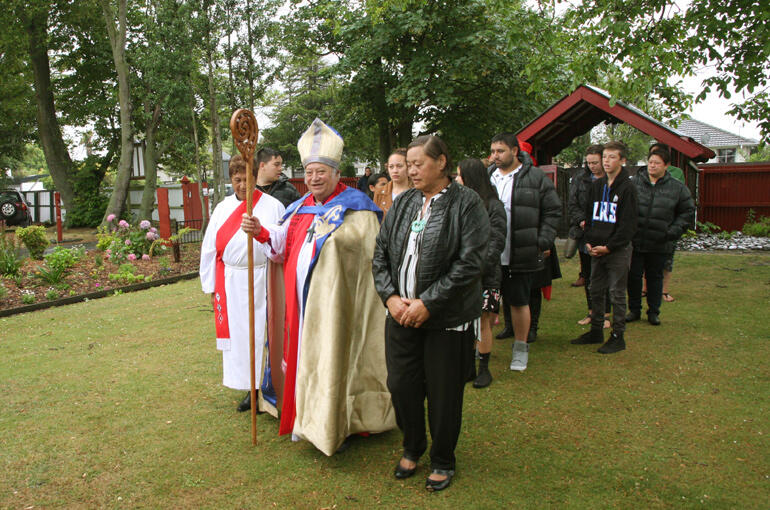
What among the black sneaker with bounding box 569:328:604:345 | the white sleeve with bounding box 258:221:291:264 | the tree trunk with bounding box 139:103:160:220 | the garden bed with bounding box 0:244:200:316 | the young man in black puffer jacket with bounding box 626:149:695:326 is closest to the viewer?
the white sleeve with bounding box 258:221:291:264

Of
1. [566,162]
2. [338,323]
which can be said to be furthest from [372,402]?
[566,162]

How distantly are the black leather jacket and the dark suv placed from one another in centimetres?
2499

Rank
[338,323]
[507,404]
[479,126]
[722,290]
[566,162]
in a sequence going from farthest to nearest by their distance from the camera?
1. [566,162]
2. [479,126]
3. [722,290]
4. [507,404]
5. [338,323]

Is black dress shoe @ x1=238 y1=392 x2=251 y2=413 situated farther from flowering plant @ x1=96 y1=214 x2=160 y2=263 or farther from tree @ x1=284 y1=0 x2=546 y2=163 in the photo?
tree @ x1=284 y1=0 x2=546 y2=163

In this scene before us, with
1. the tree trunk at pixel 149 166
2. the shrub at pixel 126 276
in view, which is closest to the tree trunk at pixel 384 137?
the tree trunk at pixel 149 166

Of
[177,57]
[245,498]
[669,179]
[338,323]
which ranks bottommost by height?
[245,498]

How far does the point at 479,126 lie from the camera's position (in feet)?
65.3

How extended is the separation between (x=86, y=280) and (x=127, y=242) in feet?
6.48

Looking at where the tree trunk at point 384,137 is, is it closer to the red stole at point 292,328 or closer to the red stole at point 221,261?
the red stole at point 221,261

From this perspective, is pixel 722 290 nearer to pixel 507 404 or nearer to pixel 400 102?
pixel 507 404

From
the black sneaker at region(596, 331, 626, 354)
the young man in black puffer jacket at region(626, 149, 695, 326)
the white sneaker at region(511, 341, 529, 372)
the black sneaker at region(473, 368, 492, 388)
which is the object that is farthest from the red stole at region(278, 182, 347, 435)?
the young man in black puffer jacket at region(626, 149, 695, 326)

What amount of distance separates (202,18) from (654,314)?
1401 cm

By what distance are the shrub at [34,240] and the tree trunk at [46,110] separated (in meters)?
12.6

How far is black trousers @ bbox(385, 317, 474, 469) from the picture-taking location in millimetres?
3246
